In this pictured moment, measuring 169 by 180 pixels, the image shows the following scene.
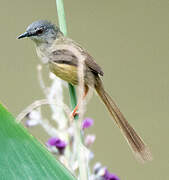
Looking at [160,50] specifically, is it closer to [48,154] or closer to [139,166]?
[139,166]

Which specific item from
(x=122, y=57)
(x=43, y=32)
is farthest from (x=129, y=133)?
(x=122, y=57)

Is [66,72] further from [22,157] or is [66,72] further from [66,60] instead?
[22,157]

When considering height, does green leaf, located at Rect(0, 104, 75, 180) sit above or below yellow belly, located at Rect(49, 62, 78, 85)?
above

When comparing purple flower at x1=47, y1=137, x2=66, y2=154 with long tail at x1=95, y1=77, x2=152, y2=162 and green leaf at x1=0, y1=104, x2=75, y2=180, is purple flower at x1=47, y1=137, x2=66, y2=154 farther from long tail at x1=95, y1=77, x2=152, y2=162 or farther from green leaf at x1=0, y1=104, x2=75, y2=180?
green leaf at x1=0, y1=104, x2=75, y2=180

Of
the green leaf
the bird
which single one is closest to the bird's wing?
the bird

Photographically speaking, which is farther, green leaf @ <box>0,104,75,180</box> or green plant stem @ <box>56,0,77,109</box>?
green plant stem @ <box>56,0,77,109</box>

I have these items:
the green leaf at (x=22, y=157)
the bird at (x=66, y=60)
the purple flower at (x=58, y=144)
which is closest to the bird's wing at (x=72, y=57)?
the bird at (x=66, y=60)

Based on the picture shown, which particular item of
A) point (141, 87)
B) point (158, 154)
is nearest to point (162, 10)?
point (141, 87)
